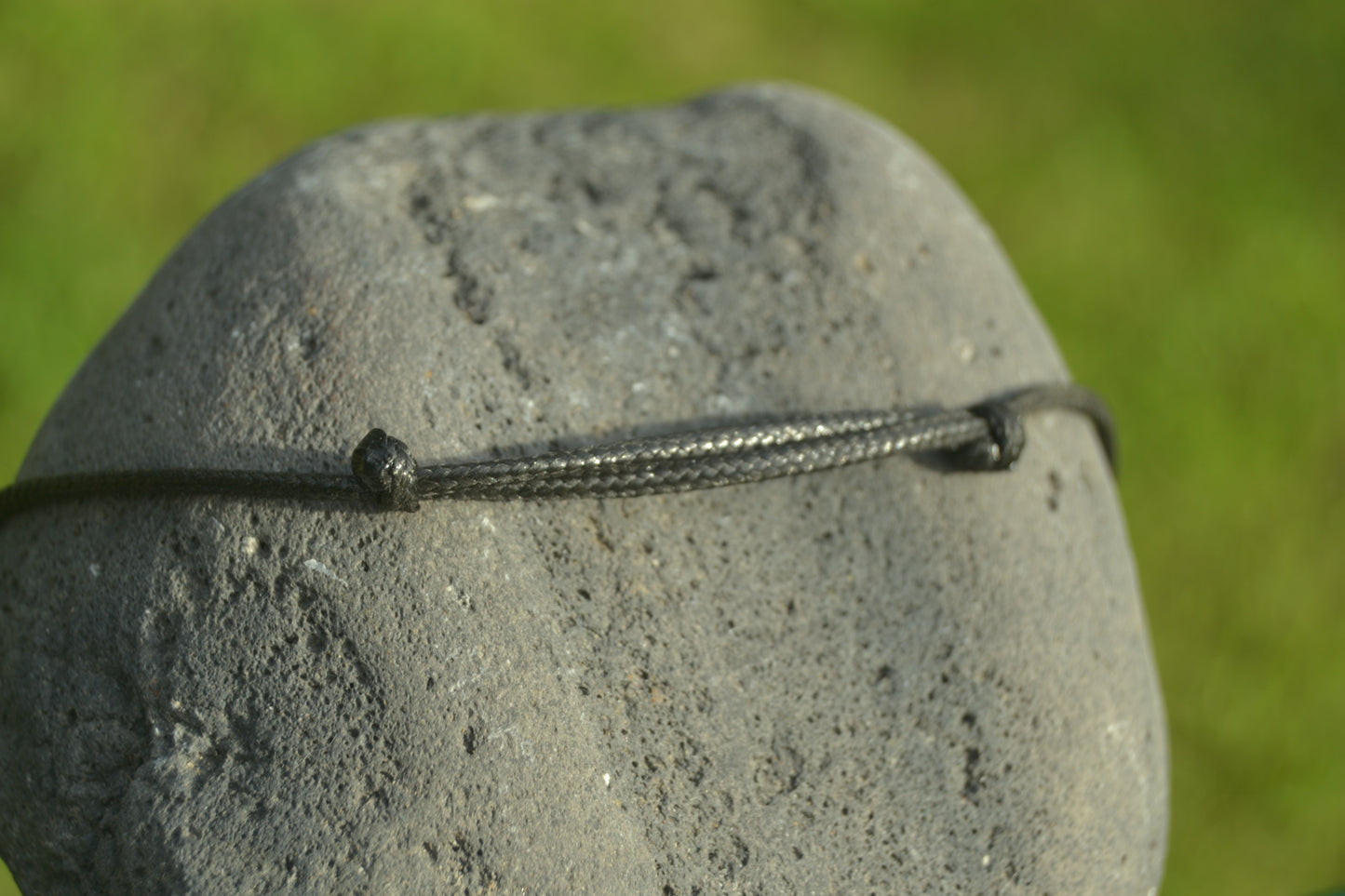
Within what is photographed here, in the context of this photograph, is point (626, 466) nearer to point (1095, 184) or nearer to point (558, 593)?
point (558, 593)

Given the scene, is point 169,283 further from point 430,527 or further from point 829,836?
point 829,836

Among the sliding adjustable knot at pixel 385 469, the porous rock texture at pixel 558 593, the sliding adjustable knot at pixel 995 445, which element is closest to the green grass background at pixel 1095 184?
the porous rock texture at pixel 558 593

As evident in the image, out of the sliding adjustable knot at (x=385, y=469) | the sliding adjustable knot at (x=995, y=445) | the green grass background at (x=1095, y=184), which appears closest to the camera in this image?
the sliding adjustable knot at (x=385, y=469)

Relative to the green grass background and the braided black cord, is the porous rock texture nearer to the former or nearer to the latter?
the braided black cord

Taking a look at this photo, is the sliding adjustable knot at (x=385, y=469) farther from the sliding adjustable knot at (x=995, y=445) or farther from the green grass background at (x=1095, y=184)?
the green grass background at (x=1095, y=184)

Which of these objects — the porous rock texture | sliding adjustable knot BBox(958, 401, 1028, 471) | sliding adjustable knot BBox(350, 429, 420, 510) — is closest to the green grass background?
the porous rock texture

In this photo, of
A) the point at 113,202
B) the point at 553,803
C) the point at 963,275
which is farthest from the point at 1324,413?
the point at 113,202

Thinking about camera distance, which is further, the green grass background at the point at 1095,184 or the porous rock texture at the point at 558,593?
the green grass background at the point at 1095,184
